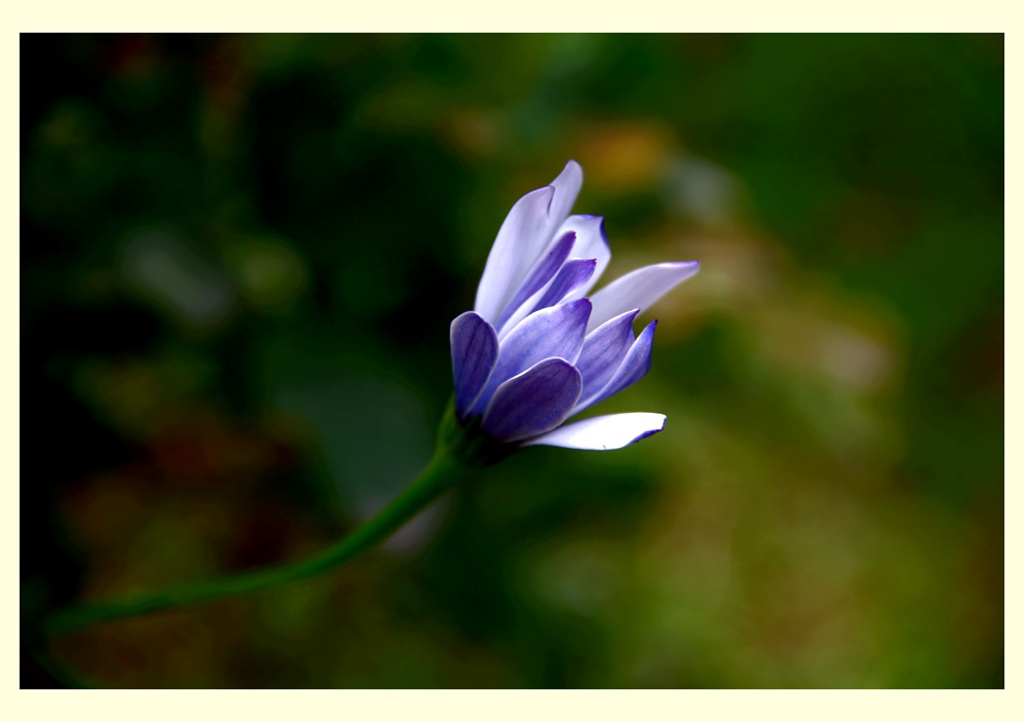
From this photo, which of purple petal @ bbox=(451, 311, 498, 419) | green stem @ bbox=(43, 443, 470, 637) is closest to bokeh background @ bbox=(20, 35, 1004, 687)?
green stem @ bbox=(43, 443, 470, 637)

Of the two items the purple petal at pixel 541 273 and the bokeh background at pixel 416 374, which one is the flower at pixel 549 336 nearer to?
the purple petal at pixel 541 273

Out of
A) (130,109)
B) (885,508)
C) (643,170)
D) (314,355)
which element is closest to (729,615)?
(885,508)

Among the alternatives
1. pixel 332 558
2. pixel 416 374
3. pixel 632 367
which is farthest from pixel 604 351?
pixel 416 374

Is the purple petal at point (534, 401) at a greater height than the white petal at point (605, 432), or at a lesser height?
greater

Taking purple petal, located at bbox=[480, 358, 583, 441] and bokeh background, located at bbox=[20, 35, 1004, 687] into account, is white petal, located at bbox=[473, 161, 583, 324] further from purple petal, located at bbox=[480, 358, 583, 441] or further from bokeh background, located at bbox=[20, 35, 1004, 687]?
bokeh background, located at bbox=[20, 35, 1004, 687]

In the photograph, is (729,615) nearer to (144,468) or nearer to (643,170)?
(643,170)

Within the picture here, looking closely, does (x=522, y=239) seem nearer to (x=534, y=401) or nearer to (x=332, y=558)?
(x=534, y=401)

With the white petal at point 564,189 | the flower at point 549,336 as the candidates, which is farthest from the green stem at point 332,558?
the white petal at point 564,189
